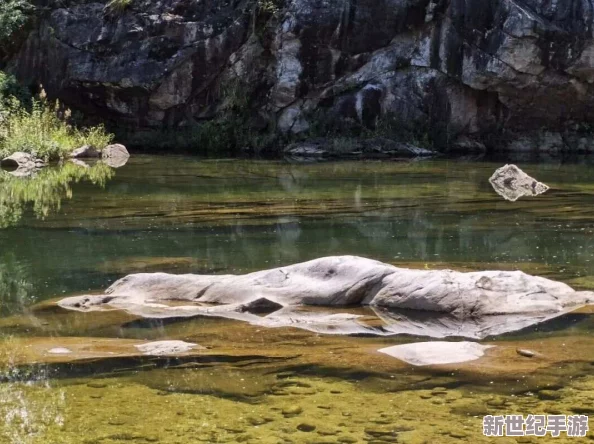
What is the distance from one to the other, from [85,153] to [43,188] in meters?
8.21

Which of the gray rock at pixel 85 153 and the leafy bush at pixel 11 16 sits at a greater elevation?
the leafy bush at pixel 11 16

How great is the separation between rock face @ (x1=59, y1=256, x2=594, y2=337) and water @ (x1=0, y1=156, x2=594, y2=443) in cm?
26

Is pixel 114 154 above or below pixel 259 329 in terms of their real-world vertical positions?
above

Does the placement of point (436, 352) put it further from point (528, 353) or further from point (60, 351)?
point (60, 351)

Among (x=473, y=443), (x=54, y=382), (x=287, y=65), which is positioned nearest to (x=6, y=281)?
(x=54, y=382)

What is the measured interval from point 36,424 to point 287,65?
22383 mm

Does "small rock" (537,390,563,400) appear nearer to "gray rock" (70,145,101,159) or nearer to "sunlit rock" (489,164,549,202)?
"sunlit rock" (489,164,549,202)

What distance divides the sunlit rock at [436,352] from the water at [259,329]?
12 cm

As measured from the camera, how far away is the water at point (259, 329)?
Answer: 383cm

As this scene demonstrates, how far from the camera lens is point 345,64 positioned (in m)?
25.1

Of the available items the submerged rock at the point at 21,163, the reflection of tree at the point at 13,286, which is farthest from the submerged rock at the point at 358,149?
the reflection of tree at the point at 13,286

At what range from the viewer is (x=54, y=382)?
436cm

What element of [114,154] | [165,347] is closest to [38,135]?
[114,154]

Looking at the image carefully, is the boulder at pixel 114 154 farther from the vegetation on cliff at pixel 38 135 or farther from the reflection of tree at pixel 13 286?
the reflection of tree at pixel 13 286
